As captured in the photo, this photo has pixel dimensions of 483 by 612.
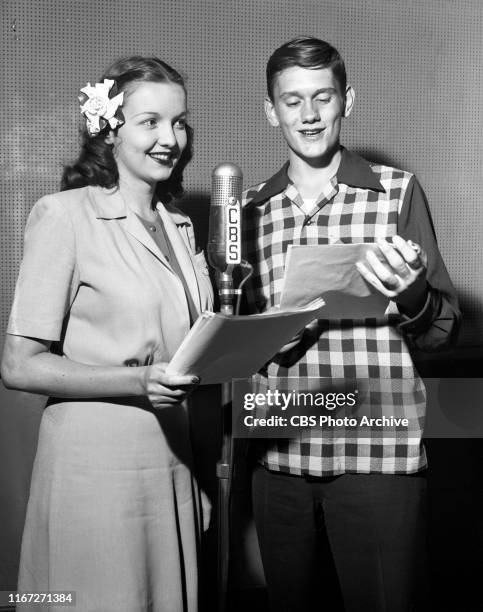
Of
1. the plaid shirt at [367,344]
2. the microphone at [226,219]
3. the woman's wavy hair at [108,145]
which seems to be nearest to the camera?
the microphone at [226,219]

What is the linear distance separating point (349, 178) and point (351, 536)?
0.87m

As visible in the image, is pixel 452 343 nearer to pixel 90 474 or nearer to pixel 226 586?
pixel 226 586

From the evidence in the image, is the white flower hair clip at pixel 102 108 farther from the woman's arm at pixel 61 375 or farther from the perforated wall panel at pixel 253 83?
the perforated wall panel at pixel 253 83

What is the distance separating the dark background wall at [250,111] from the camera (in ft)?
8.41

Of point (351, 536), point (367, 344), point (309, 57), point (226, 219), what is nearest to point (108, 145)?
point (226, 219)

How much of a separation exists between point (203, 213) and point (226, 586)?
1.53 meters

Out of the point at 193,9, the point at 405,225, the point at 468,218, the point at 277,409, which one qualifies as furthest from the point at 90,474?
the point at 468,218

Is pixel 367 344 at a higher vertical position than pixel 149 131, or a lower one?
lower

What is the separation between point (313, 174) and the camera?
6.16ft

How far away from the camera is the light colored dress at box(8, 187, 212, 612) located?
5.02 ft

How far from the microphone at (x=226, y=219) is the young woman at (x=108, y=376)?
0.74 feet

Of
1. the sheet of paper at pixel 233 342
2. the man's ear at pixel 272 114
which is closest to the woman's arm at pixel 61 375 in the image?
the sheet of paper at pixel 233 342

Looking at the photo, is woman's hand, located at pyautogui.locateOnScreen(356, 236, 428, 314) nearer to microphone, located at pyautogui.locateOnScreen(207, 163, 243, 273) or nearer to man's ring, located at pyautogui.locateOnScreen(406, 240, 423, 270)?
man's ring, located at pyautogui.locateOnScreen(406, 240, 423, 270)

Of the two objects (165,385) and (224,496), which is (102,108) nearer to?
(165,385)
